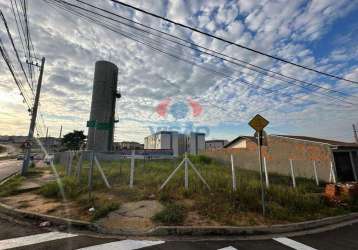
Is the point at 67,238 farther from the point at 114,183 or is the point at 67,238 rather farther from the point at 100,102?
the point at 100,102

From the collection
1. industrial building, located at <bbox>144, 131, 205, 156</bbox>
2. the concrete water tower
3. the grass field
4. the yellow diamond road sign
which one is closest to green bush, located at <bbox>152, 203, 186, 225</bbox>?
the grass field

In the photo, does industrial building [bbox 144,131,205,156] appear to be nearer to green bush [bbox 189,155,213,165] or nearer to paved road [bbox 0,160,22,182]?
green bush [bbox 189,155,213,165]

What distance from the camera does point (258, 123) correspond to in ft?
21.2

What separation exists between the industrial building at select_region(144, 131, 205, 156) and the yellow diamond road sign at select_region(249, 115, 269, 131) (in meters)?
51.1

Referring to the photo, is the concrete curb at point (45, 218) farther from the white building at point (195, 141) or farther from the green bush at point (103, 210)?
the white building at point (195, 141)

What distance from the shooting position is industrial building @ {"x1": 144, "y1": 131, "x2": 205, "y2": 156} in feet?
190

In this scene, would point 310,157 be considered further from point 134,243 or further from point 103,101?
point 103,101

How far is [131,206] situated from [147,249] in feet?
8.79

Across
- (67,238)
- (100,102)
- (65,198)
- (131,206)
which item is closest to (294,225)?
(131,206)

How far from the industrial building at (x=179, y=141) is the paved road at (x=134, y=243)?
172 ft

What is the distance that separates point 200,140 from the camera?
60531mm

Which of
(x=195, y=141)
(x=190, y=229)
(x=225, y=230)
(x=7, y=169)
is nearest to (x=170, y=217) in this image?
(x=190, y=229)

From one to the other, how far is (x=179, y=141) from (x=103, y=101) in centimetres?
3507

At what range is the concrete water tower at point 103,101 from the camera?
1085 inches
